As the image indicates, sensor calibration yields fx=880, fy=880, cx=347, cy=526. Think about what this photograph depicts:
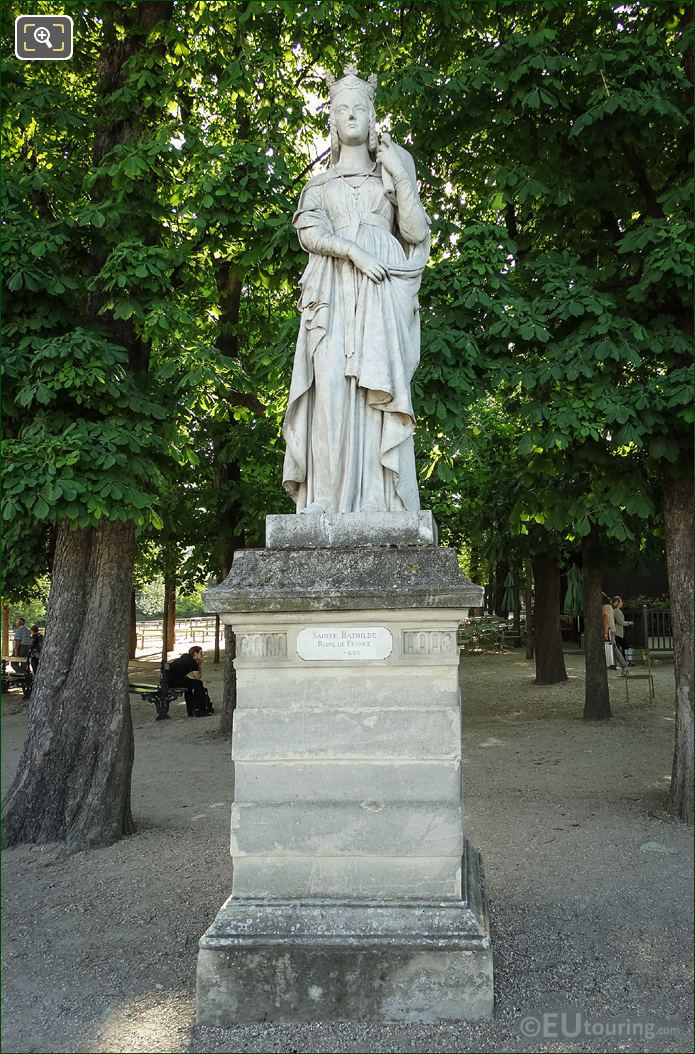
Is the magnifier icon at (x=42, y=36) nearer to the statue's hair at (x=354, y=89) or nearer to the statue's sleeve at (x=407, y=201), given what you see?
the statue's hair at (x=354, y=89)

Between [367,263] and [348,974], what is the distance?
378 centimetres

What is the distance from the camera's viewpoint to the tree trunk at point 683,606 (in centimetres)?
890

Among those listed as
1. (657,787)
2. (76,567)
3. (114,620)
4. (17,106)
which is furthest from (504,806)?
(17,106)

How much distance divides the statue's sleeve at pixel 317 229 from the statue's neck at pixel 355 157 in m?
0.23

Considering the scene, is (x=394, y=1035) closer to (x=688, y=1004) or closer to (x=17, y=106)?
(x=688, y=1004)

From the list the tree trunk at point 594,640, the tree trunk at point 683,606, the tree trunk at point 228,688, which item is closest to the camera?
the tree trunk at point 683,606

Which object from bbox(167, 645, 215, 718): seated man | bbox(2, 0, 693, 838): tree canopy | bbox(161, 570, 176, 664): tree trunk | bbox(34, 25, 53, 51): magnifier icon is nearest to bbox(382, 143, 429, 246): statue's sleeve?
bbox(2, 0, 693, 838): tree canopy

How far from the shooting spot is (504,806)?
980 cm

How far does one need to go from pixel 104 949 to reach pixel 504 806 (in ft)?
A: 16.8

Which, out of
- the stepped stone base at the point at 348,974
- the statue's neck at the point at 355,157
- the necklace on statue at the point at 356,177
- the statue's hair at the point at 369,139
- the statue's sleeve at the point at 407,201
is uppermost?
the statue's hair at the point at 369,139

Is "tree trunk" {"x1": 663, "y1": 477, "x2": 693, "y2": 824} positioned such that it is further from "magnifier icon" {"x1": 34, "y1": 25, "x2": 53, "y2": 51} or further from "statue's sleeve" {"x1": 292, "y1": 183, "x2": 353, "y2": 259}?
"magnifier icon" {"x1": 34, "y1": 25, "x2": 53, "y2": 51}

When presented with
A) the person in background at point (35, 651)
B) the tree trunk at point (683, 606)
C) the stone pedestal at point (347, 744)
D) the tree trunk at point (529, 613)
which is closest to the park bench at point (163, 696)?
the person in background at point (35, 651)

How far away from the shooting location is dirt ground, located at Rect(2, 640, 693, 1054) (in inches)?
172

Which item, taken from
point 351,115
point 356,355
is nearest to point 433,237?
point 351,115
